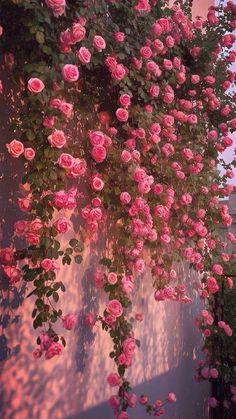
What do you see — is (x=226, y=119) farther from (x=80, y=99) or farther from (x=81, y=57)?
(x=81, y=57)

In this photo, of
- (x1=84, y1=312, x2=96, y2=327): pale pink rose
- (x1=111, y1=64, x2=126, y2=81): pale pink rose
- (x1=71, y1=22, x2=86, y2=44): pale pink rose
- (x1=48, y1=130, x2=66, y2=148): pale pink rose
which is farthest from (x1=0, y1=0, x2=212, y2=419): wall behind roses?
(x1=111, y1=64, x2=126, y2=81): pale pink rose

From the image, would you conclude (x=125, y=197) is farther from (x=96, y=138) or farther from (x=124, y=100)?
(x=124, y=100)

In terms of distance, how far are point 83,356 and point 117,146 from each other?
1.43 m

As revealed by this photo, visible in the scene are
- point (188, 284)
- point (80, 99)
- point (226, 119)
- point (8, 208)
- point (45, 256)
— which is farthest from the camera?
point (188, 284)

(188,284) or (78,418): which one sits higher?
(188,284)

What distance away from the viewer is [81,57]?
211 cm

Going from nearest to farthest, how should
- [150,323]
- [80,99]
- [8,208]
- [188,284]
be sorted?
1. [8,208]
2. [80,99]
3. [150,323]
4. [188,284]

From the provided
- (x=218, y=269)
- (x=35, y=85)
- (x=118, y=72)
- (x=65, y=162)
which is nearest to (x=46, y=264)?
(x=65, y=162)

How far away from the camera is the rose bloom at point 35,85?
6.29 ft

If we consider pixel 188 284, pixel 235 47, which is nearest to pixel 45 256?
pixel 188 284

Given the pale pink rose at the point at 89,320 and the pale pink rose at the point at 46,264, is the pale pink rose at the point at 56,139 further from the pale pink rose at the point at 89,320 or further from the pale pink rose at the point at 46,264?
the pale pink rose at the point at 89,320

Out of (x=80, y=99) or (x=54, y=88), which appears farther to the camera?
(x=80, y=99)

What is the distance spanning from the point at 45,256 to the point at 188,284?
8.01ft

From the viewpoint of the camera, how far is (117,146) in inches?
108
